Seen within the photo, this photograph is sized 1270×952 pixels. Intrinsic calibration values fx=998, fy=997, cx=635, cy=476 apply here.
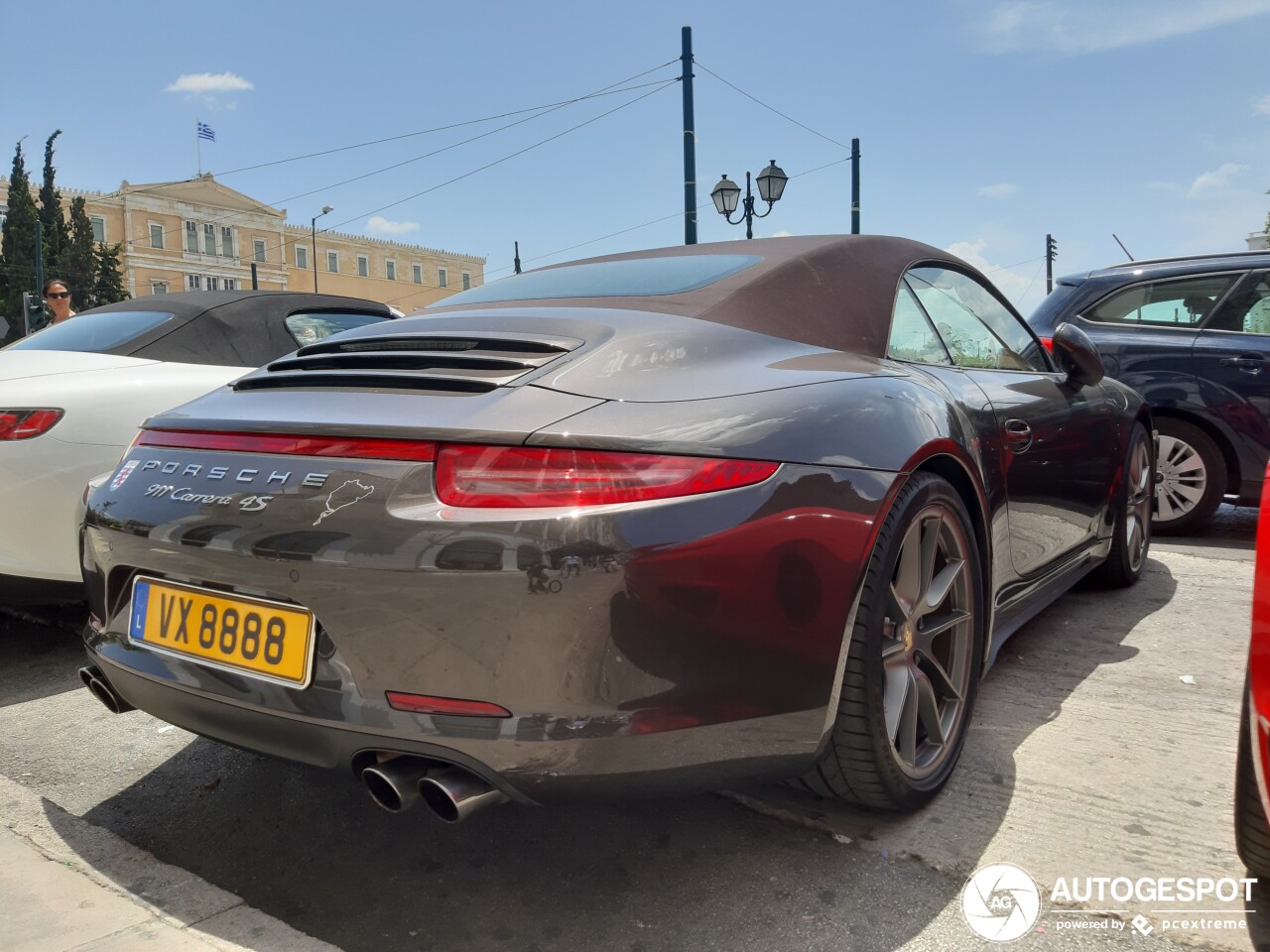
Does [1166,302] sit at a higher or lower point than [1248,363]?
higher

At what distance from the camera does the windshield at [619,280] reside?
242 centimetres

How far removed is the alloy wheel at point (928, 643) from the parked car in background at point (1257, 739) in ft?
1.97

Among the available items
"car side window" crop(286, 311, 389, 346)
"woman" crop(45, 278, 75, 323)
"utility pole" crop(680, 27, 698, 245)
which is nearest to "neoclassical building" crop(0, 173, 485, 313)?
"utility pole" crop(680, 27, 698, 245)

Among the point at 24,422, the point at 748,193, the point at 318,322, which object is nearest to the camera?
the point at 24,422

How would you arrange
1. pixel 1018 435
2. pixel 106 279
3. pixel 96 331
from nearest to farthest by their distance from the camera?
pixel 1018 435 → pixel 96 331 → pixel 106 279

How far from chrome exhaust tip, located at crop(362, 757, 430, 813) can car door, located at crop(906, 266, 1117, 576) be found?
1.72 metres

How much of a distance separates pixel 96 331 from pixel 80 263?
57487 millimetres

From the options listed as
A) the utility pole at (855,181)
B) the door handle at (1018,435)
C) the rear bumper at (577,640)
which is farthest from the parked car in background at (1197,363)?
the utility pole at (855,181)

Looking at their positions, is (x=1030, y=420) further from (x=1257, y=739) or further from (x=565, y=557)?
(x=565, y=557)

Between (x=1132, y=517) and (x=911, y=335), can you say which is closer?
(x=911, y=335)

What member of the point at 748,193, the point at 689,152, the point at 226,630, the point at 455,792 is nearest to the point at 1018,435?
the point at 455,792

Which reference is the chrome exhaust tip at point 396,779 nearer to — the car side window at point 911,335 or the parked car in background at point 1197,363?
the car side window at point 911,335

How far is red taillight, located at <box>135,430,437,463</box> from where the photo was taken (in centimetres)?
168

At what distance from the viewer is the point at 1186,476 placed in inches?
215
